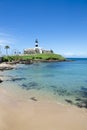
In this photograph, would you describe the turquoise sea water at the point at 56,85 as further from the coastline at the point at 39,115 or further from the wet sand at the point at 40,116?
the wet sand at the point at 40,116

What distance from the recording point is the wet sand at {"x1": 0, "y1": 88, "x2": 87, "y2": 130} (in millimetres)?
17009

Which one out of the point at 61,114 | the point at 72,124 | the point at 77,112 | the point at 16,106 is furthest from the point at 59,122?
the point at 16,106

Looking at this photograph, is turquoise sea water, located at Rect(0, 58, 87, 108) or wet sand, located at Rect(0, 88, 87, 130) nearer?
wet sand, located at Rect(0, 88, 87, 130)

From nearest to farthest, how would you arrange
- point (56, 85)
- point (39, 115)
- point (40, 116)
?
point (40, 116), point (39, 115), point (56, 85)

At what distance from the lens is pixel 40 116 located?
19.9m

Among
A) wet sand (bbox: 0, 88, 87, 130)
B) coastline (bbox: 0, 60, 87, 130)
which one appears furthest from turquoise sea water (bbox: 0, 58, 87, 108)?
wet sand (bbox: 0, 88, 87, 130)

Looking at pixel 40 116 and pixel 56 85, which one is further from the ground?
pixel 40 116

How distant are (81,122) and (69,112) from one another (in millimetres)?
3330

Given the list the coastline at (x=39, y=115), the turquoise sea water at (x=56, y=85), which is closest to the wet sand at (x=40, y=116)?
the coastline at (x=39, y=115)

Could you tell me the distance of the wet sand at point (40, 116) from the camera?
55.8ft

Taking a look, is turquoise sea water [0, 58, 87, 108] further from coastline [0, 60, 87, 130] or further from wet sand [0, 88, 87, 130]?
wet sand [0, 88, 87, 130]

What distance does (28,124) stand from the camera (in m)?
17.4

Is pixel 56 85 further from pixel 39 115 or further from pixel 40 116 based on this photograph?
pixel 40 116

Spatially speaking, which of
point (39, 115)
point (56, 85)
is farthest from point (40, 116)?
point (56, 85)
